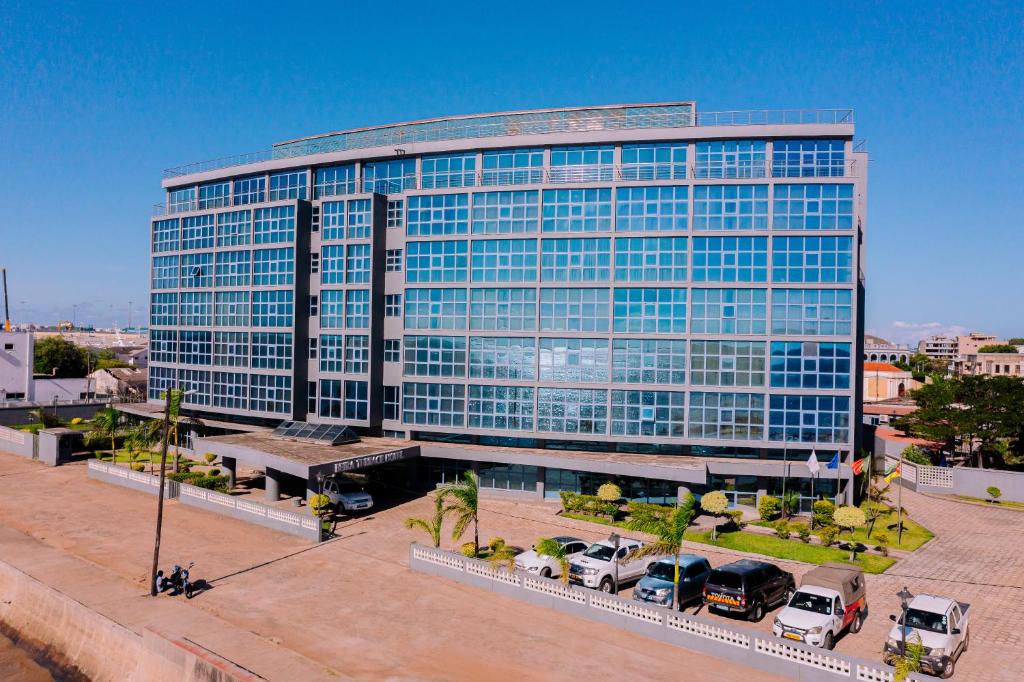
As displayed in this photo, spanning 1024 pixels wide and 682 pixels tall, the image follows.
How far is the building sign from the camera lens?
39500 mm

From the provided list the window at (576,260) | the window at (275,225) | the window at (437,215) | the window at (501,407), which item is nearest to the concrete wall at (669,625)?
the window at (501,407)

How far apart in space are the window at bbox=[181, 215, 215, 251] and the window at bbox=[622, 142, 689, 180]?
36.8 meters

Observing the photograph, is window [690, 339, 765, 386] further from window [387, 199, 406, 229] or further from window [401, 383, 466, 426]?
window [387, 199, 406, 229]

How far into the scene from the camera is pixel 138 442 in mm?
53531

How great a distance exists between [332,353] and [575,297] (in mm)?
19109

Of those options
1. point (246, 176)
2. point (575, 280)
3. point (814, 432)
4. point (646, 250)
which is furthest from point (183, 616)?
point (246, 176)

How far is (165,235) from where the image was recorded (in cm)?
6253

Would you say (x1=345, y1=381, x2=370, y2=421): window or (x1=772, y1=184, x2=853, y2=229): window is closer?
(x1=772, y1=184, x2=853, y2=229): window

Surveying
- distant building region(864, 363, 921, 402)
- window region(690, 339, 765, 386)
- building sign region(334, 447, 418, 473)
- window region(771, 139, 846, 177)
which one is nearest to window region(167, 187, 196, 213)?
building sign region(334, 447, 418, 473)

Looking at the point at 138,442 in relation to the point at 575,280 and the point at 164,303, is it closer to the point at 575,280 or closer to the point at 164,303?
the point at 164,303

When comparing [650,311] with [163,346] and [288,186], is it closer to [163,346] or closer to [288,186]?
[288,186]

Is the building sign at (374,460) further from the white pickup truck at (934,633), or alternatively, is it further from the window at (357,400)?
the white pickup truck at (934,633)

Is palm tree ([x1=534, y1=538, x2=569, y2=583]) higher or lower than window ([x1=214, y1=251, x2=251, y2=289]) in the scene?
lower

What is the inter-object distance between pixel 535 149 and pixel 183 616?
3653cm
